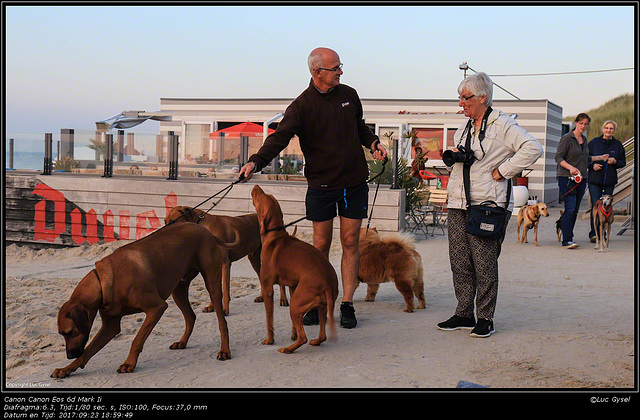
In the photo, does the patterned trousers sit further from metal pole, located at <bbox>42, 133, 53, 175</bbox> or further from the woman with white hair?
metal pole, located at <bbox>42, 133, 53, 175</bbox>

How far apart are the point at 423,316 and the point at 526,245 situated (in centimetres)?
634

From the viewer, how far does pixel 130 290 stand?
13.4 feet

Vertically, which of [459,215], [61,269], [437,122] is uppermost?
[437,122]

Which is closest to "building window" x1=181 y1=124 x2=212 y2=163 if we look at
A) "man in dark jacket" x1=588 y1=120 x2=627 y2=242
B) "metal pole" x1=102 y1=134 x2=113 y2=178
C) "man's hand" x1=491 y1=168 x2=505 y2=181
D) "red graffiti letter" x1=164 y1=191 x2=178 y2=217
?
"red graffiti letter" x1=164 y1=191 x2=178 y2=217

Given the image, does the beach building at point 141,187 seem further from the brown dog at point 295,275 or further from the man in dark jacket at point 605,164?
the brown dog at point 295,275

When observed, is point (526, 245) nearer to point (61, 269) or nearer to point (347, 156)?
point (347, 156)

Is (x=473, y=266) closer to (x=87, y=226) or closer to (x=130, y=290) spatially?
(x=130, y=290)

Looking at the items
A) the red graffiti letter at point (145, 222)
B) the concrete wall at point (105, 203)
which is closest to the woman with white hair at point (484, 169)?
the concrete wall at point (105, 203)

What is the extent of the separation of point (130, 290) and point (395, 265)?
8.84ft

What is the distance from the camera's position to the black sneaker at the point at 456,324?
529 centimetres

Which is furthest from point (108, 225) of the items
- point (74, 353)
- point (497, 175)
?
point (497, 175)

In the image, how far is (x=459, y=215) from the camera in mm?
5270

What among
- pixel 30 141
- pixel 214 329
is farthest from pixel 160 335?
pixel 30 141

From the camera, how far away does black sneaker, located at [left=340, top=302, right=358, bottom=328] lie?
5.46 metres
